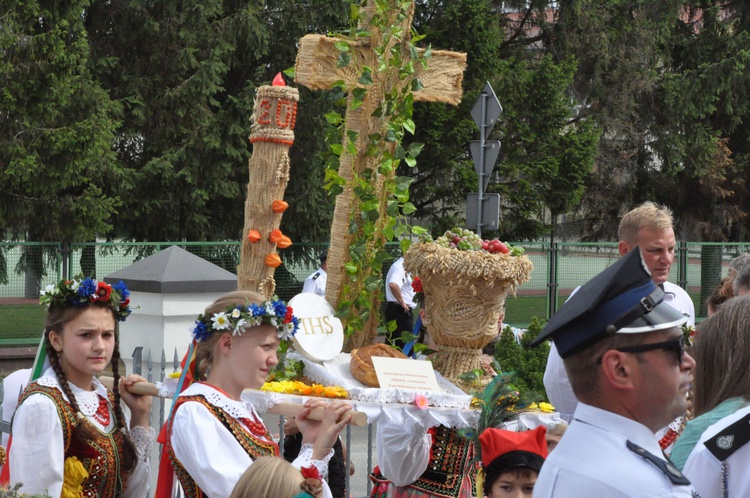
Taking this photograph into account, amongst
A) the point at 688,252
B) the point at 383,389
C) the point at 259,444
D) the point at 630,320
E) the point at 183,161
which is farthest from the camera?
the point at 688,252

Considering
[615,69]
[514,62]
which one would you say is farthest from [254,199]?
[615,69]

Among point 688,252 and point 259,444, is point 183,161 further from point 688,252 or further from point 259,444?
point 259,444

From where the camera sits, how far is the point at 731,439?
7.16ft

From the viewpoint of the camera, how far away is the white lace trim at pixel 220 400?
2928 millimetres

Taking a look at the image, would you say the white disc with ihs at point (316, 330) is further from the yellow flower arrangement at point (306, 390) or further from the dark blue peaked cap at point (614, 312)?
the dark blue peaked cap at point (614, 312)

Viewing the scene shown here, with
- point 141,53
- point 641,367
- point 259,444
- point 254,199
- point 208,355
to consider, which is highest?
point 141,53

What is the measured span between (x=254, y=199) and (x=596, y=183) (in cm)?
1837

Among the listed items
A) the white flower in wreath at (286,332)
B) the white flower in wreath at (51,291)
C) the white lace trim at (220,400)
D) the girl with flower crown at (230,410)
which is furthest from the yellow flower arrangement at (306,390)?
the white flower in wreath at (51,291)

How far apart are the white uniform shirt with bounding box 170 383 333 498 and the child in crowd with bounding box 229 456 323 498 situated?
0.18m

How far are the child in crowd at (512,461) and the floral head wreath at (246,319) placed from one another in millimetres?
748

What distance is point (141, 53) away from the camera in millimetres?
16406

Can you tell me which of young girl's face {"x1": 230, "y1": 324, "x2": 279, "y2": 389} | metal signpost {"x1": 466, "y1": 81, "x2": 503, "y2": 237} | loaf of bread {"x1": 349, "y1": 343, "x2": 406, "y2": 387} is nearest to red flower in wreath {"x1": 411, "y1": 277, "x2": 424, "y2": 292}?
loaf of bread {"x1": 349, "y1": 343, "x2": 406, "y2": 387}

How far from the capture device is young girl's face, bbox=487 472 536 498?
3123 mm

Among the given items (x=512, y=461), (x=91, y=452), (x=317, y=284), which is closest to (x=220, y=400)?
(x=91, y=452)
